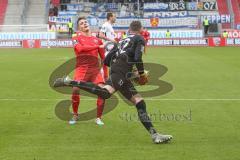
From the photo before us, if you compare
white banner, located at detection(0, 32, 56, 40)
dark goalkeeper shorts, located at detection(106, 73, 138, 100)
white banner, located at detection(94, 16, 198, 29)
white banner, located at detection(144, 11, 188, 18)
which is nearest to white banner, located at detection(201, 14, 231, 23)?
white banner, located at detection(94, 16, 198, 29)

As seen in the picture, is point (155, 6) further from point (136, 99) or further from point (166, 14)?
point (136, 99)

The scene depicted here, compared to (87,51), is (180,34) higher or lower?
lower

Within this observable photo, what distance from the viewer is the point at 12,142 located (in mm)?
9492

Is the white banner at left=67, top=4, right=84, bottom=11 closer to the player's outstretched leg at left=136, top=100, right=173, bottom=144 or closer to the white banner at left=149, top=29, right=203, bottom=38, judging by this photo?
the white banner at left=149, top=29, right=203, bottom=38

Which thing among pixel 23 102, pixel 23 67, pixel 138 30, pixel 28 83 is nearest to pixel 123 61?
pixel 138 30

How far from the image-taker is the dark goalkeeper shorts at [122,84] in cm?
962

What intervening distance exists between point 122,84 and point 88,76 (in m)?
1.90

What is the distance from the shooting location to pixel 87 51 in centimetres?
1134

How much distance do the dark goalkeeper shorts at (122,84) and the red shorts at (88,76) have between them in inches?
66.9

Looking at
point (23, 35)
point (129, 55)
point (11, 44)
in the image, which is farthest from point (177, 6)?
point (129, 55)

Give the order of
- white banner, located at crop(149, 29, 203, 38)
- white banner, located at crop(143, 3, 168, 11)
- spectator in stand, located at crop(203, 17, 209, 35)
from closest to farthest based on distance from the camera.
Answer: white banner, located at crop(149, 29, 203, 38) < spectator in stand, located at crop(203, 17, 209, 35) < white banner, located at crop(143, 3, 168, 11)

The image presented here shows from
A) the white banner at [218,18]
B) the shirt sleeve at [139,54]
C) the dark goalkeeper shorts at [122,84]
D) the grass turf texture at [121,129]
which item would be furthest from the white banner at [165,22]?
the shirt sleeve at [139,54]

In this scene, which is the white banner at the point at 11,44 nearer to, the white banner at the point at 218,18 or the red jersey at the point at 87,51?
the white banner at the point at 218,18

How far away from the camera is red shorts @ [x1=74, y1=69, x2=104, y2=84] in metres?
11.3
